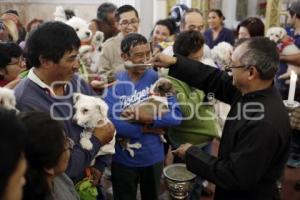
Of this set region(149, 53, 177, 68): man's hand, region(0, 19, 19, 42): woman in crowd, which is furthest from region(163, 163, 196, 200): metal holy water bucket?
region(0, 19, 19, 42): woman in crowd

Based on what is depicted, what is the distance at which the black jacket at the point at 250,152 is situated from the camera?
139cm

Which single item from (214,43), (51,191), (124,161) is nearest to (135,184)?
(124,161)

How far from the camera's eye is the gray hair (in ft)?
4.77

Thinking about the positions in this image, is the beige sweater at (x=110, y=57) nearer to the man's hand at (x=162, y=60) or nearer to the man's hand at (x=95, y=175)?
the man's hand at (x=162, y=60)

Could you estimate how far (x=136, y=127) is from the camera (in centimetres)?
189

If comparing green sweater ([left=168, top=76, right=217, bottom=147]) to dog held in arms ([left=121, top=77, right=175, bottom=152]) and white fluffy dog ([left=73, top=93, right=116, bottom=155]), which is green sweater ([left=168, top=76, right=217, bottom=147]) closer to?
dog held in arms ([left=121, top=77, right=175, bottom=152])

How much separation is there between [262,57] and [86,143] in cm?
85

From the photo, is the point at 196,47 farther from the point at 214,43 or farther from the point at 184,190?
the point at 214,43

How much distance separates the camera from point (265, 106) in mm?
1459

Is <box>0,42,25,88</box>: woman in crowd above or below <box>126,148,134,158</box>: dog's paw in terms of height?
above

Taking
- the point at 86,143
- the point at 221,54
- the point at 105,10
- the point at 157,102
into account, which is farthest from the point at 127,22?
the point at 86,143

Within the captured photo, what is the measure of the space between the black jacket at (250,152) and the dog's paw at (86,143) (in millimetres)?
462

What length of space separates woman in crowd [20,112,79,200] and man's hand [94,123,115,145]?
1.41 ft

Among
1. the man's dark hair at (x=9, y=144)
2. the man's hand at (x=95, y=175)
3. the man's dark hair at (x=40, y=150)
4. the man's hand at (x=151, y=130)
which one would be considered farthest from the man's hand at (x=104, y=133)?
the man's dark hair at (x=9, y=144)
